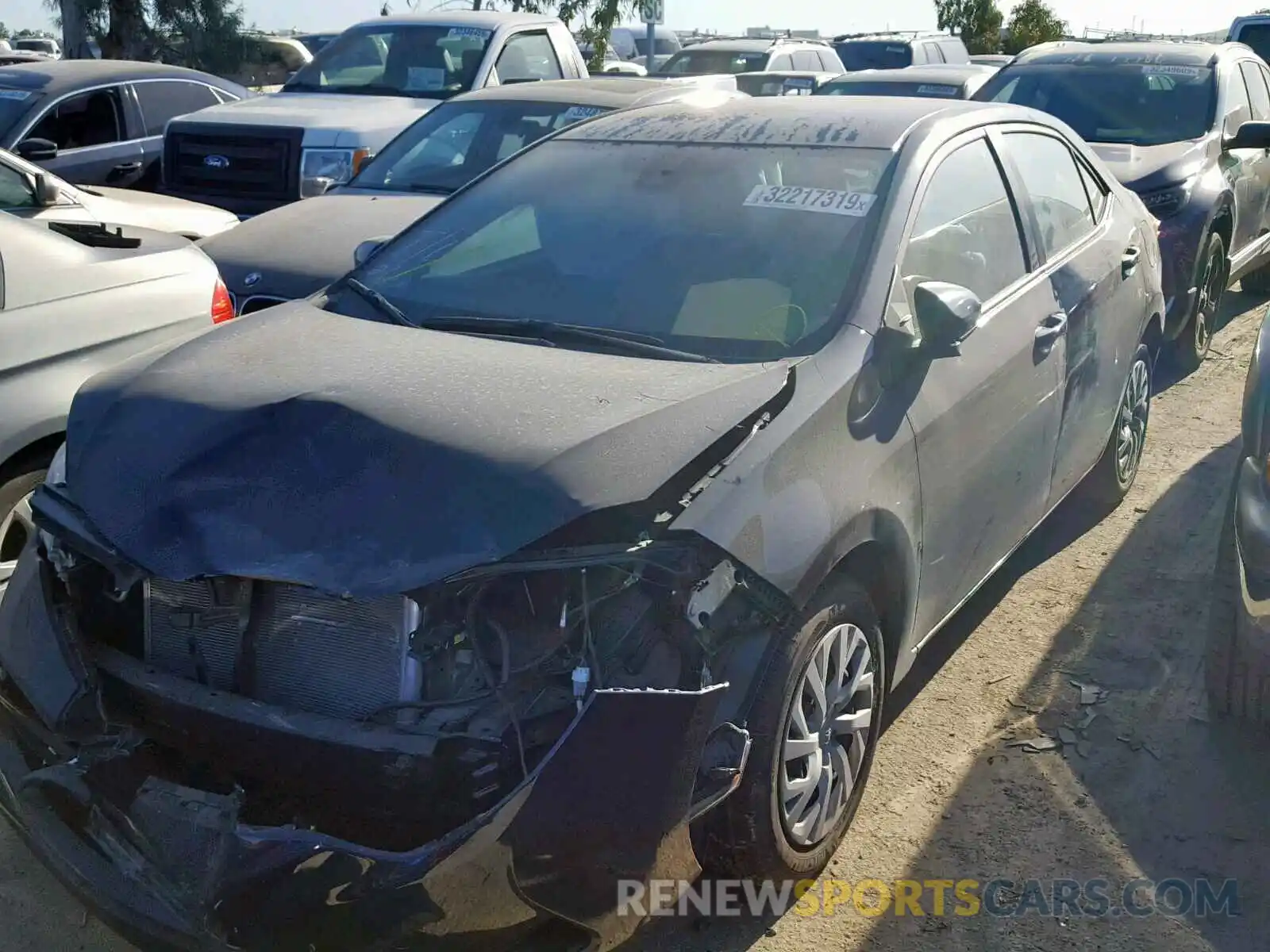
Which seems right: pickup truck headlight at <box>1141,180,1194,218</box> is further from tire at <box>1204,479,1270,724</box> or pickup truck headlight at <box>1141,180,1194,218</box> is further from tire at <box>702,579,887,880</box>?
tire at <box>702,579,887,880</box>

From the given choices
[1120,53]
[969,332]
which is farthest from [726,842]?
[1120,53]

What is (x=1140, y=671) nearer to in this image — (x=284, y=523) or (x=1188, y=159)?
(x=284, y=523)

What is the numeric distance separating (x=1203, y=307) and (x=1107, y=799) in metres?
4.99

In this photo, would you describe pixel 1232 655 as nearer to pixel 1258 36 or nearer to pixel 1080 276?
pixel 1080 276

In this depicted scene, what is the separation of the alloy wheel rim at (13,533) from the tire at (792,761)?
97.8 inches

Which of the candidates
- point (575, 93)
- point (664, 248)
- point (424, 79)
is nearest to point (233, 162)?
point (424, 79)

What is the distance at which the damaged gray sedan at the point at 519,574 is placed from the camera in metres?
2.48

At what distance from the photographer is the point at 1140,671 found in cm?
427

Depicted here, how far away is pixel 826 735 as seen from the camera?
3.14 metres

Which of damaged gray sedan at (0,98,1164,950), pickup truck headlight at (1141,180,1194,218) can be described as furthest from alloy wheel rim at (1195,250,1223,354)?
damaged gray sedan at (0,98,1164,950)

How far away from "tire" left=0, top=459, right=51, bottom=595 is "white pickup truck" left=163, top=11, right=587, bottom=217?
4097 mm

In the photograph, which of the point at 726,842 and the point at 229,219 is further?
the point at 229,219

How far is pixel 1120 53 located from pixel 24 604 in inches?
322

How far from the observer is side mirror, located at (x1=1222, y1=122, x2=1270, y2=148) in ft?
24.2
